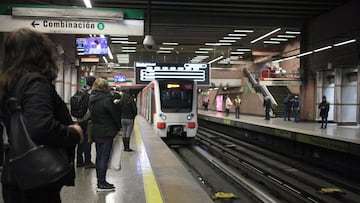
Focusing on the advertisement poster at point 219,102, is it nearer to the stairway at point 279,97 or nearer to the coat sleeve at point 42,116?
the stairway at point 279,97

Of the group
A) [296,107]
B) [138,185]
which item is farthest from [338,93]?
[138,185]

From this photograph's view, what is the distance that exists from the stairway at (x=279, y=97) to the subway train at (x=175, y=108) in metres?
14.3

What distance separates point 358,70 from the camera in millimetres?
20000

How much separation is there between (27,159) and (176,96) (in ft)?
46.7

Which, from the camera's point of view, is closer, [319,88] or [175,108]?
[175,108]

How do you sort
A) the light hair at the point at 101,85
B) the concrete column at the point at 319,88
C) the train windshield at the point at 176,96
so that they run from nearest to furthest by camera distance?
the light hair at the point at 101,85
the train windshield at the point at 176,96
the concrete column at the point at 319,88

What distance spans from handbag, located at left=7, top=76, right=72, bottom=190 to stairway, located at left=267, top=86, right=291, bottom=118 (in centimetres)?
2792

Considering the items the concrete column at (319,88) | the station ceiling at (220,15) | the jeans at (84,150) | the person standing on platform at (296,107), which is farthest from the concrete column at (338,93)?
the jeans at (84,150)

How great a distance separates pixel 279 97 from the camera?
104ft

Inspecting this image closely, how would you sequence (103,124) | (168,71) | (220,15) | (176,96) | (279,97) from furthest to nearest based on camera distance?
(279,97) → (168,71) → (220,15) → (176,96) → (103,124)

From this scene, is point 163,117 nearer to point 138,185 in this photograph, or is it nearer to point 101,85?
point 138,185

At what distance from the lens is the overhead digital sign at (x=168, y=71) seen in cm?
2406

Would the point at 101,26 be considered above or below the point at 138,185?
above

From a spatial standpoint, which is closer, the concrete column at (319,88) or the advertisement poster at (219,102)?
the concrete column at (319,88)
